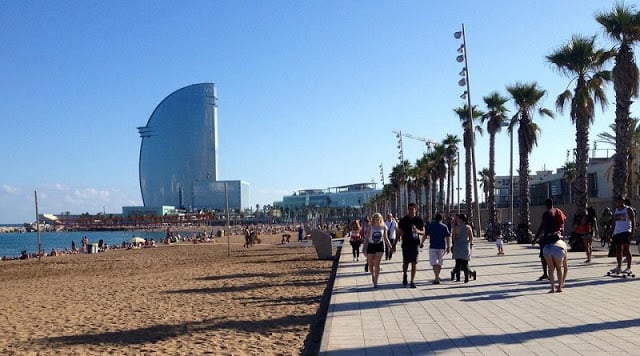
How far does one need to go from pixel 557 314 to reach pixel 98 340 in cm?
626

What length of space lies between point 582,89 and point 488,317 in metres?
14.3

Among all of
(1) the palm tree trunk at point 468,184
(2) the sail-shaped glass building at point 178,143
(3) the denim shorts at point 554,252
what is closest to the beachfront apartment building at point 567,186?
(1) the palm tree trunk at point 468,184

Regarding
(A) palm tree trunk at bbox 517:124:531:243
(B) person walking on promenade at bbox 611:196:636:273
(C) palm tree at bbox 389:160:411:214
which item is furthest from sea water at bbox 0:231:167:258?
(B) person walking on promenade at bbox 611:196:636:273

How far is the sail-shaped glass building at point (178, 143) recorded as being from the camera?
183 m

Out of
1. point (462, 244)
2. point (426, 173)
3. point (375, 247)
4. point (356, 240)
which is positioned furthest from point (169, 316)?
point (426, 173)

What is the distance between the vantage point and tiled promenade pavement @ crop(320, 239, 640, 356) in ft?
20.8

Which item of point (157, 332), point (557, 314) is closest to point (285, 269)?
point (157, 332)

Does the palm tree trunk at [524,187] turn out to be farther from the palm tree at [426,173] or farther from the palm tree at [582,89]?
the palm tree at [426,173]

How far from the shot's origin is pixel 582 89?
2020cm

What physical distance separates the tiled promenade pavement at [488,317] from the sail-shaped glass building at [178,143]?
175375mm

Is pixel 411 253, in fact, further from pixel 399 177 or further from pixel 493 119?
pixel 399 177

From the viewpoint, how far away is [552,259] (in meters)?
10.1

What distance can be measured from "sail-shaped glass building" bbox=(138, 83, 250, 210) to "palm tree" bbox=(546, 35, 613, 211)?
168604 mm

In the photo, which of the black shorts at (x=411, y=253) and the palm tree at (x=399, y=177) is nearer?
the black shorts at (x=411, y=253)
